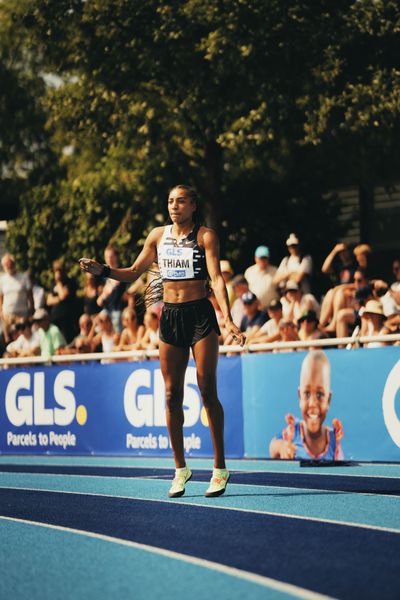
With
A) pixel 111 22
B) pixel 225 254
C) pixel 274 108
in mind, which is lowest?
pixel 225 254

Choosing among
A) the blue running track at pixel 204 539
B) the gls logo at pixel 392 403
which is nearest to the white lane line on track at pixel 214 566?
the blue running track at pixel 204 539

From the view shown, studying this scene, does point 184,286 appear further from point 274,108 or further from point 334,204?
point 334,204

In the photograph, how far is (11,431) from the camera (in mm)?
18094

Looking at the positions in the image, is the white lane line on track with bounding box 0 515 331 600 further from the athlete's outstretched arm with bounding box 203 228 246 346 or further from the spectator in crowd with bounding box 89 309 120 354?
the spectator in crowd with bounding box 89 309 120 354

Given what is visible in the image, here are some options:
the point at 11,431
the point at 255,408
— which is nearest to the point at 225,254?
the point at 11,431

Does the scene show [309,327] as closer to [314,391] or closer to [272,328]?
[314,391]

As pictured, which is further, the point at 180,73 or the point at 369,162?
the point at 369,162

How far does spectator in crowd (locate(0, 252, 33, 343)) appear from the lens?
20.7 metres

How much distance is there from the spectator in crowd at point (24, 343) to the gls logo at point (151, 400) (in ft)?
10.5

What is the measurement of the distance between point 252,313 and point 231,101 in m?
12.8

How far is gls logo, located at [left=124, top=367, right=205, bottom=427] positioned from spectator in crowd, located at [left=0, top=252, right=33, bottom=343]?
4.73 metres

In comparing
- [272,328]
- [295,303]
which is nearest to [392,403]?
[272,328]

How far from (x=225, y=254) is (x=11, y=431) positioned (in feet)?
48.7

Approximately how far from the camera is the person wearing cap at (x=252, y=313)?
1650 centimetres
